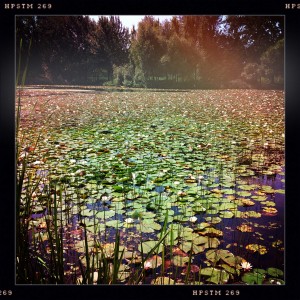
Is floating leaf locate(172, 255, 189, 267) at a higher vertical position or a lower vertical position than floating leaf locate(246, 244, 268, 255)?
lower

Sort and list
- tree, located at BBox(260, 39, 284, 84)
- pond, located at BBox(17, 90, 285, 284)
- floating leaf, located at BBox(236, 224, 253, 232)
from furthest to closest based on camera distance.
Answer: floating leaf, located at BBox(236, 224, 253, 232)
tree, located at BBox(260, 39, 284, 84)
pond, located at BBox(17, 90, 285, 284)

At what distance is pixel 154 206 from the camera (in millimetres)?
1822

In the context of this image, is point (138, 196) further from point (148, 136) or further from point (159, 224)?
point (148, 136)

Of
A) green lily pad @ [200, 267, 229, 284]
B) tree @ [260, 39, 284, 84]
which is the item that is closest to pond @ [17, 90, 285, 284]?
green lily pad @ [200, 267, 229, 284]

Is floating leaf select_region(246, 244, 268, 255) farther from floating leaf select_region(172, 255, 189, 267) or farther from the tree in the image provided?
the tree

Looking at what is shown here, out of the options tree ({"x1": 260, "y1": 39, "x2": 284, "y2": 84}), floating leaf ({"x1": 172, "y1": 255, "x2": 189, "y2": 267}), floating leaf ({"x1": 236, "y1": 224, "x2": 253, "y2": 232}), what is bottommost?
floating leaf ({"x1": 172, "y1": 255, "x2": 189, "y2": 267})

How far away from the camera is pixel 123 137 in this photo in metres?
3.61

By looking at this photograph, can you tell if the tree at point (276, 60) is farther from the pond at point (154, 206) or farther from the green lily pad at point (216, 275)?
the green lily pad at point (216, 275)

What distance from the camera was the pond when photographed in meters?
1.25

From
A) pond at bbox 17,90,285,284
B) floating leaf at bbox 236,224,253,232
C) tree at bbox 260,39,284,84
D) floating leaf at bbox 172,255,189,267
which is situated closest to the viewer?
pond at bbox 17,90,285,284

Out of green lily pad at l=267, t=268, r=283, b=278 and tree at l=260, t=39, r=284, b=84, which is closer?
green lily pad at l=267, t=268, r=283, b=278

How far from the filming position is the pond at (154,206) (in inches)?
49.1

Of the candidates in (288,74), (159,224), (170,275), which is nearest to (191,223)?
(159,224)
